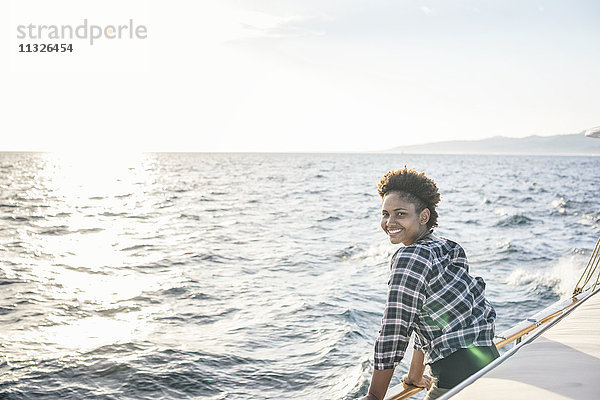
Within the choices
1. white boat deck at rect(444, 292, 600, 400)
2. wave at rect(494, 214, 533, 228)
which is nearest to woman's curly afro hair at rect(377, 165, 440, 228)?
white boat deck at rect(444, 292, 600, 400)

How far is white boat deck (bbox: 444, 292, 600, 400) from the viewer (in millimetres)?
1837

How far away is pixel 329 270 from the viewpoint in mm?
12633

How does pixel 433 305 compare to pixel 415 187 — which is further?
pixel 415 187

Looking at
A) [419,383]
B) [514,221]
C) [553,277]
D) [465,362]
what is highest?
[465,362]

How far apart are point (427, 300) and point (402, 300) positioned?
0.47ft

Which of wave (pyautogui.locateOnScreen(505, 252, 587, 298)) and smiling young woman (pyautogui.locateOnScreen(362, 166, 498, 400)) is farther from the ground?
smiling young woman (pyautogui.locateOnScreen(362, 166, 498, 400))

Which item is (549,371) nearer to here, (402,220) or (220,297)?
(402,220)

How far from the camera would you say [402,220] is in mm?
2451

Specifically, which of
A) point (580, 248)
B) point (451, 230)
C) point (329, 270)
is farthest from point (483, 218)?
point (329, 270)

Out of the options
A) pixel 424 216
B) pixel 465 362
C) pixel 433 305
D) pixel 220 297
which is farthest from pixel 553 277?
pixel 433 305

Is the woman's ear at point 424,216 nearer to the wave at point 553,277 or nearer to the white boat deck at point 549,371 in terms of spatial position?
the white boat deck at point 549,371

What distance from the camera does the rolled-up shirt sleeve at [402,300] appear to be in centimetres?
218

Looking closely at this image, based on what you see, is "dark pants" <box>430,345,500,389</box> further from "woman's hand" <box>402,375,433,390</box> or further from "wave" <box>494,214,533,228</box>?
"wave" <box>494,214,533,228</box>

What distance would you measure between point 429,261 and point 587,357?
841 millimetres
